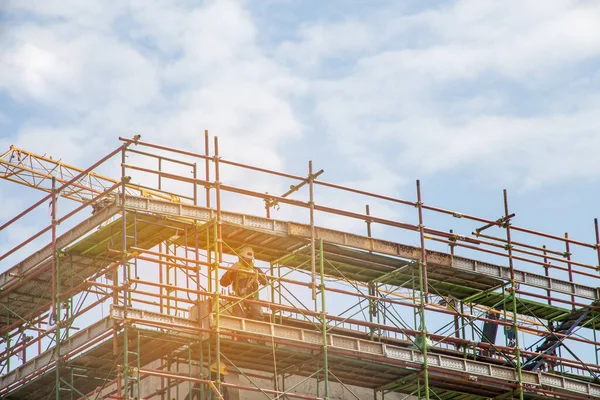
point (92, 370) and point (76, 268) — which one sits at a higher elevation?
point (76, 268)

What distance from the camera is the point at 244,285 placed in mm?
44438

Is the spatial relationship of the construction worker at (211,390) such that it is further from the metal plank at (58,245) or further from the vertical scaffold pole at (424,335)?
the vertical scaffold pole at (424,335)

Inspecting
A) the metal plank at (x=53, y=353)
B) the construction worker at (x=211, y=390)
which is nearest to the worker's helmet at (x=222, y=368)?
the construction worker at (x=211, y=390)

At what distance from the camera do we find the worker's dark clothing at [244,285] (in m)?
44.2

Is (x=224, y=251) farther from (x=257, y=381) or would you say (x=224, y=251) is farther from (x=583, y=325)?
(x=583, y=325)

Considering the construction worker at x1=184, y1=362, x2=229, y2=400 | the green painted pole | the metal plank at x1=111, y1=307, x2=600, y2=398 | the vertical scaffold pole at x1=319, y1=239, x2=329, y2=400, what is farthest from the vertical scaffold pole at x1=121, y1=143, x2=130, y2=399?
the green painted pole

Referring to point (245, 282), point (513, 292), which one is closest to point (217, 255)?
point (245, 282)

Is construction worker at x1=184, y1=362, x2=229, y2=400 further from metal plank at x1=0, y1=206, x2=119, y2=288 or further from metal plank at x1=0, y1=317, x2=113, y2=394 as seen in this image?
metal plank at x1=0, y1=206, x2=119, y2=288

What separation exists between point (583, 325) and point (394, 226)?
9.46 meters

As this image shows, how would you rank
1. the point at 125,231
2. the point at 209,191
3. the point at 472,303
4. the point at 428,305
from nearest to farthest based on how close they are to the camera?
the point at 125,231 → the point at 209,191 → the point at 428,305 → the point at 472,303

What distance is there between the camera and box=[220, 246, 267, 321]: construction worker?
4425cm

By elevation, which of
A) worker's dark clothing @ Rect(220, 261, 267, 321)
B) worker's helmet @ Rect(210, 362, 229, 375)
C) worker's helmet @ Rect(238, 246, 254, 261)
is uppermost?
worker's helmet @ Rect(238, 246, 254, 261)

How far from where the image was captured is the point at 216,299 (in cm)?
4200

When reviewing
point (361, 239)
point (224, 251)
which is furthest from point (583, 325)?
point (224, 251)
